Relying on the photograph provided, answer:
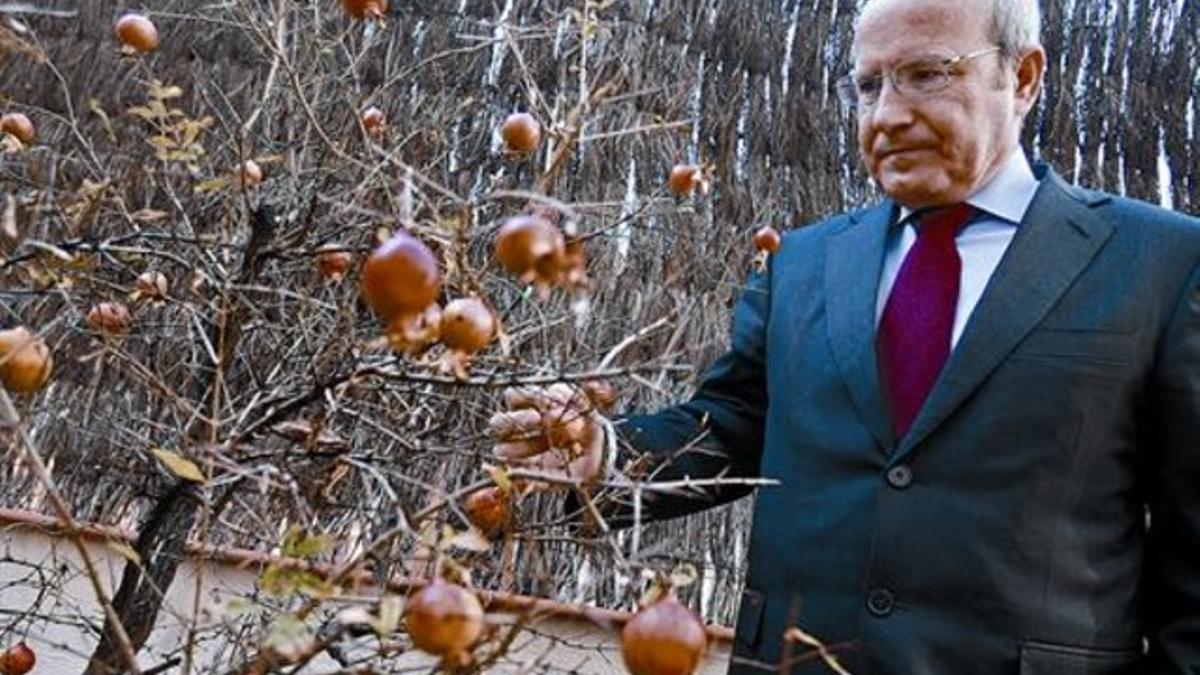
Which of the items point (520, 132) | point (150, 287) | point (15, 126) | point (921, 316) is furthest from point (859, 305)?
point (15, 126)

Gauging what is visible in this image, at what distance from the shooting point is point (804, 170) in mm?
2562

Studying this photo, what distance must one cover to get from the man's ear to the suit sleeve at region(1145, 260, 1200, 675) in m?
0.26

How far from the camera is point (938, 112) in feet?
3.93

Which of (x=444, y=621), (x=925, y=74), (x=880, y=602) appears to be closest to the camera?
(x=444, y=621)

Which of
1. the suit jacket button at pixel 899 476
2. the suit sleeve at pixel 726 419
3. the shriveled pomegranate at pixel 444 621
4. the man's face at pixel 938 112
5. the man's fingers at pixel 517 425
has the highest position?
the man's face at pixel 938 112

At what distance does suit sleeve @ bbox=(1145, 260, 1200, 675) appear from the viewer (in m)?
1.06

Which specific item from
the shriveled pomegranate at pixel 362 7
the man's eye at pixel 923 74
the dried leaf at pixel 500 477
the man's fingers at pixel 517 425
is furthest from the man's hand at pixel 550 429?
the man's eye at pixel 923 74

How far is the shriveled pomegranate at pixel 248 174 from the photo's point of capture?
97 centimetres

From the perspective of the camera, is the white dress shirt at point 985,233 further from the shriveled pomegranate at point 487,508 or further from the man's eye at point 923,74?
the shriveled pomegranate at point 487,508

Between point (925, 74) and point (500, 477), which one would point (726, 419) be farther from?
point (500, 477)

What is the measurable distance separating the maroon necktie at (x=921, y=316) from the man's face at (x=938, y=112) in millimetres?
29

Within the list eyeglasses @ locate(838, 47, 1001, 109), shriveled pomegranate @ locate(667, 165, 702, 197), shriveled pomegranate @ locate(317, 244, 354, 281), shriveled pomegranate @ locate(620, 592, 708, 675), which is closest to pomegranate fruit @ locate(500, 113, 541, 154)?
shriveled pomegranate @ locate(317, 244, 354, 281)

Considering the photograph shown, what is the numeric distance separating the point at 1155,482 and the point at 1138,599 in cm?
10

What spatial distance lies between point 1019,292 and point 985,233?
10 centimetres
